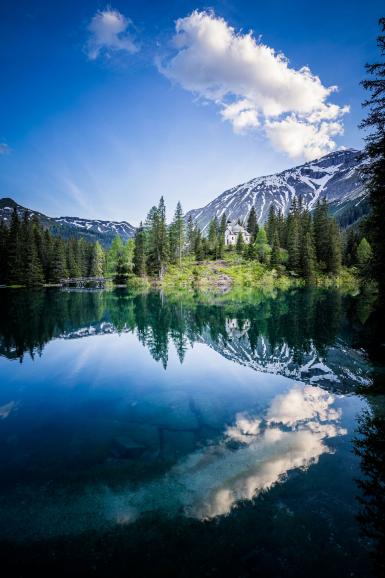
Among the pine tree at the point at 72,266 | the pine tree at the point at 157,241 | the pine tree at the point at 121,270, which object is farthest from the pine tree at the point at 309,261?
the pine tree at the point at 72,266

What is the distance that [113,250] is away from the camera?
102938 mm

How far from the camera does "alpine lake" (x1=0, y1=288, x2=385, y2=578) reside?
6328 millimetres

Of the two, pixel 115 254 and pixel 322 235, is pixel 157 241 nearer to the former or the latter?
pixel 115 254

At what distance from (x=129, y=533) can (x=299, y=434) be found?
6792 mm

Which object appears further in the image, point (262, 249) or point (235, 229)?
point (235, 229)

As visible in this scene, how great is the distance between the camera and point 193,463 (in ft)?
31.1

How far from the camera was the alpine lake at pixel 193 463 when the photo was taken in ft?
20.8

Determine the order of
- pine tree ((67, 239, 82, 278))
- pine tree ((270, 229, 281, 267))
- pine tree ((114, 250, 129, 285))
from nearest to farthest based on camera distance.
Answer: pine tree ((270, 229, 281, 267)), pine tree ((114, 250, 129, 285)), pine tree ((67, 239, 82, 278))

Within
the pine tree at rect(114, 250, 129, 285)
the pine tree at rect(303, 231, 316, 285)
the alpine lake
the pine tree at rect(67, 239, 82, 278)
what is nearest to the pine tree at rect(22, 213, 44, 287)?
the pine tree at rect(67, 239, 82, 278)

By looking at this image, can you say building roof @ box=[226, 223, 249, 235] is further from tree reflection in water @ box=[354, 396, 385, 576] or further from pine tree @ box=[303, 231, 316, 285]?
tree reflection in water @ box=[354, 396, 385, 576]

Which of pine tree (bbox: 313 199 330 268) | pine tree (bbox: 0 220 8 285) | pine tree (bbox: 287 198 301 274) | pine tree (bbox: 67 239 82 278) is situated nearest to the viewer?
pine tree (bbox: 0 220 8 285)

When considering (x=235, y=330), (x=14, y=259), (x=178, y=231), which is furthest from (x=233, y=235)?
(x=235, y=330)

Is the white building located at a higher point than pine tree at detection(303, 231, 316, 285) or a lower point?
higher

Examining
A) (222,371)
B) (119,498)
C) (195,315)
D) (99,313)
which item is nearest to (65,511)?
(119,498)
